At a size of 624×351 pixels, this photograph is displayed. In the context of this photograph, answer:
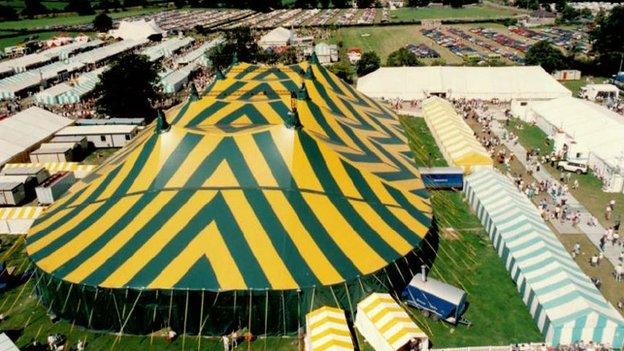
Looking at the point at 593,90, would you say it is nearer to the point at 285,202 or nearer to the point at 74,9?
the point at 285,202

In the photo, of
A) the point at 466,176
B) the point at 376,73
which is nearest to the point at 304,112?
the point at 466,176

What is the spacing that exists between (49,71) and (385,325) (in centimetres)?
4475

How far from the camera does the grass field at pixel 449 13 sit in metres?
90.4

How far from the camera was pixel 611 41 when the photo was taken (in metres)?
43.2

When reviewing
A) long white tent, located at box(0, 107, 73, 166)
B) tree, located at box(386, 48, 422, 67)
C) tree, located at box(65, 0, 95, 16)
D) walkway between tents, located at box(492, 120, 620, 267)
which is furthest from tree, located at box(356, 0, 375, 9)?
walkway between tents, located at box(492, 120, 620, 267)

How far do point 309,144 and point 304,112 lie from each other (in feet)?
13.4

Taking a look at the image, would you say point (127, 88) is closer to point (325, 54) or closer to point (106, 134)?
point (106, 134)

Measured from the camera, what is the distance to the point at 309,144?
1452 centimetres

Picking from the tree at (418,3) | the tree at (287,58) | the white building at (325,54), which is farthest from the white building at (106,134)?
the tree at (418,3)

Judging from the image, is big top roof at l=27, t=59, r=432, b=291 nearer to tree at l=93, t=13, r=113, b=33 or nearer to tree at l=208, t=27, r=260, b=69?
tree at l=208, t=27, r=260, b=69

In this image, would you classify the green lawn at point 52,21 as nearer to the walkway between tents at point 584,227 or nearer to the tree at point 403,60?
the tree at point 403,60

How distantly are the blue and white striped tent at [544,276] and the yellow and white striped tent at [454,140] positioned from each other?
123 inches

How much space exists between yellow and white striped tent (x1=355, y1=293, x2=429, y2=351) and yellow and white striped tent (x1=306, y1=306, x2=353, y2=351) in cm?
57

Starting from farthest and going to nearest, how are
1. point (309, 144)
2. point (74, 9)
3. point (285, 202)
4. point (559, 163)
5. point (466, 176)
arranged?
→ point (74, 9), point (559, 163), point (466, 176), point (309, 144), point (285, 202)
